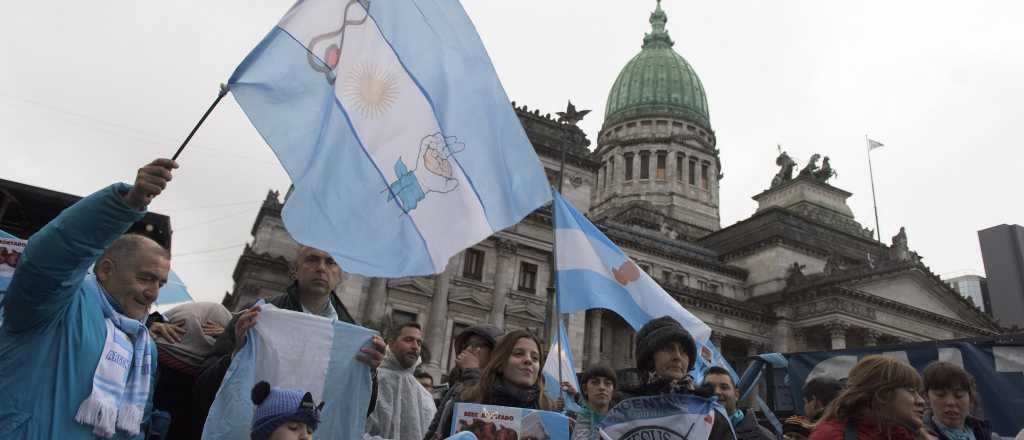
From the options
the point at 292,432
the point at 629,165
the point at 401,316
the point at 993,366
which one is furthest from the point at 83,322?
the point at 629,165

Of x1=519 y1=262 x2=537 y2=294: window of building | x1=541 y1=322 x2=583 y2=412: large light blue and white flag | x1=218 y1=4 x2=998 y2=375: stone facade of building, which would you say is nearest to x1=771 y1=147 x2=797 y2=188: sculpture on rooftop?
x1=218 y1=4 x2=998 y2=375: stone facade of building

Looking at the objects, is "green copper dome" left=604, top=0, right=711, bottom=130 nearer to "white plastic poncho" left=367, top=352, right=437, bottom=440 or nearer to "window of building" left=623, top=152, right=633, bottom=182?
"window of building" left=623, top=152, right=633, bottom=182

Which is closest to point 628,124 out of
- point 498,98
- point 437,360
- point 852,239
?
point 852,239

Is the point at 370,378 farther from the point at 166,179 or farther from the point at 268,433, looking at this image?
the point at 166,179

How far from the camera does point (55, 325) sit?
3.36 meters

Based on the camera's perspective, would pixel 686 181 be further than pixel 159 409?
Yes

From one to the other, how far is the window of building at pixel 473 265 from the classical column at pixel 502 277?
0.79m

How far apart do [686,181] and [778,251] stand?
17497 mm

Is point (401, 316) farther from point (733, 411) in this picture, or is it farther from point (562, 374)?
point (733, 411)

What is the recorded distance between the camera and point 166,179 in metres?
3.27

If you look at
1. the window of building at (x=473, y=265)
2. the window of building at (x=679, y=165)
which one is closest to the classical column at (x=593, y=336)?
the window of building at (x=473, y=265)

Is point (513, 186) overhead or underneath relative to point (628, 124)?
underneath

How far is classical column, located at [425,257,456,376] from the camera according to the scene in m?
28.5

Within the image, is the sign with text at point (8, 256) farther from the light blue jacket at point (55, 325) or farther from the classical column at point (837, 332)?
the classical column at point (837, 332)
